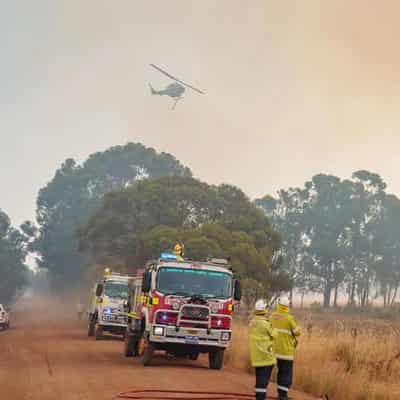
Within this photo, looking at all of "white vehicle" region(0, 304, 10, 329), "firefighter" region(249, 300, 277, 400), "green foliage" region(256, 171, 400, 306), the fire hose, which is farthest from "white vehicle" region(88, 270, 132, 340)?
"green foliage" region(256, 171, 400, 306)

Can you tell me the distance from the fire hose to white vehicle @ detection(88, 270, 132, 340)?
678 inches

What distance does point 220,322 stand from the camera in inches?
803

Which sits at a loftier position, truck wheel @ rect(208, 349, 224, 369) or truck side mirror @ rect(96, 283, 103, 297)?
truck side mirror @ rect(96, 283, 103, 297)

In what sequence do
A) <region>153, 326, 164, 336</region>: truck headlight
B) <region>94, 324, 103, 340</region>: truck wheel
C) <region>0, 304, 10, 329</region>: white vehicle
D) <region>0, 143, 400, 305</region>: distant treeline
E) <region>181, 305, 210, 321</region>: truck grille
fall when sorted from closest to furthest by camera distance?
<region>153, 326, 164, 336</region>: truck headlight < <region>181, 305, 210, 321</region>: truck grille < <region>94, 324, 103, 340</region>: truck wheel < <region>0, 304, 10, 329</region>: white vehicle < <region>0, 143, 400, 305</region>: distant treeline

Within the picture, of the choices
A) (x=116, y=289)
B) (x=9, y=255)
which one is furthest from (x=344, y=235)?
(x=116, y=289)

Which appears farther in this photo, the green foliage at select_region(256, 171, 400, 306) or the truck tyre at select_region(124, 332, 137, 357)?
the green foliage at select_region(256, 171, 400, 306)

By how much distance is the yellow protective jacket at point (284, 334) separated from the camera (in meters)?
14.0

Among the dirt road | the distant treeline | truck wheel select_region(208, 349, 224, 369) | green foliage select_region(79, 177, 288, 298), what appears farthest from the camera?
the distant treeline

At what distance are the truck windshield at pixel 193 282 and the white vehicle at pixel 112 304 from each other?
476 inches

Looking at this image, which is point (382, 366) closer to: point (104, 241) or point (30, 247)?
point (104, 241)

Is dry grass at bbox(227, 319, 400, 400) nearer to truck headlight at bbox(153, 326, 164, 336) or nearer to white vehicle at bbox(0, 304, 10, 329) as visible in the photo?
truck headlight at bbox(153, 326, 164, 336)

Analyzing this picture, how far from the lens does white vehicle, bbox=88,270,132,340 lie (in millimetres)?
32688

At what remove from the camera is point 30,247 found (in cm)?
10612

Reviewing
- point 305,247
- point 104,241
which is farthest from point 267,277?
point 305,247
